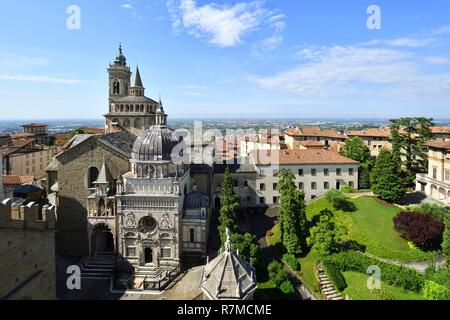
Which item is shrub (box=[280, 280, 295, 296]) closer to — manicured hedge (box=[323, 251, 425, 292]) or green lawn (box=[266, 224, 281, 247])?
manicured hedge (box=[323, 251, 425, 292])

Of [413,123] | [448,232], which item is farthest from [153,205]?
[413,123]

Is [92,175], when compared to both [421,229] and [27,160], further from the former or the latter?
[27,160]

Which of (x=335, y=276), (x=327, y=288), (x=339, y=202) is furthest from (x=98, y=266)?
(x=339, y=202)

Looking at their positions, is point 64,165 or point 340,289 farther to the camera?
point 64,165

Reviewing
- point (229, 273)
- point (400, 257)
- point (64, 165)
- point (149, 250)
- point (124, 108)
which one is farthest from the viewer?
point (124, 108)

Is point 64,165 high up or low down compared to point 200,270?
up
